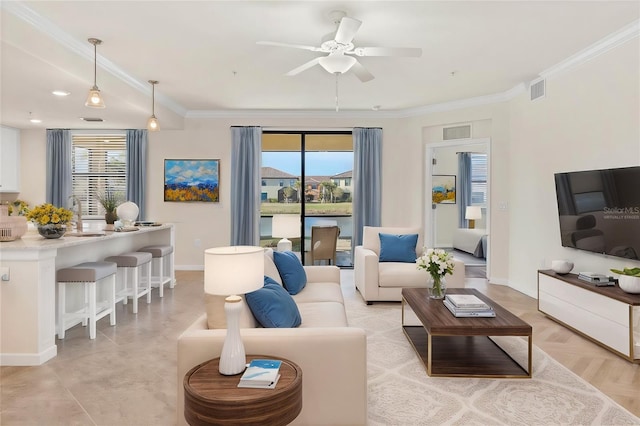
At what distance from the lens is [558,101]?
185 inches

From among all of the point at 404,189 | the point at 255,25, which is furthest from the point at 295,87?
the point at 404,189

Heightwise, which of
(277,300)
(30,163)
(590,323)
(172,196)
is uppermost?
(30,163)

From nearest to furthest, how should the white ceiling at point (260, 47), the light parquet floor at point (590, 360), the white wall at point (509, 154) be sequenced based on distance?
the light parquet floor at point (590, 360), the white ceiling at point (260, 47), the white wall at point (509, 154)

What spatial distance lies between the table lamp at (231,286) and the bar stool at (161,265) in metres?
3.69

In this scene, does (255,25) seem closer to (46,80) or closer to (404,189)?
(46,80)

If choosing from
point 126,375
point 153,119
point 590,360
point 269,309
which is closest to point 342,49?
point 269,309

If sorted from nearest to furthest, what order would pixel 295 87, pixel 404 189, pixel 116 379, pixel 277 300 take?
1. pixel 277 300
2. pixel 116 379
3. pixel 295 87
4. pixel 404 189

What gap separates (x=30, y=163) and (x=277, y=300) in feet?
23.8

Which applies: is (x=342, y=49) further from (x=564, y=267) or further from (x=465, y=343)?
(x=564, y=267)

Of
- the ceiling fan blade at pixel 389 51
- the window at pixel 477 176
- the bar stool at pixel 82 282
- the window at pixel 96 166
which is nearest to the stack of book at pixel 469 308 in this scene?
the ceiling fan blade at pixel 389 51

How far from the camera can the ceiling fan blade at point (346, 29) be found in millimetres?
2880

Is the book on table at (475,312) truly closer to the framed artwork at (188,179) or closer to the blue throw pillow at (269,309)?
the blue throw pillow at (269,309)

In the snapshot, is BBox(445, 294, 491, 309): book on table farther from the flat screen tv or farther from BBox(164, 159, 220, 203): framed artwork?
BBox(164, 159, 220, 203): framed artwork

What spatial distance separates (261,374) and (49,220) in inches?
110
